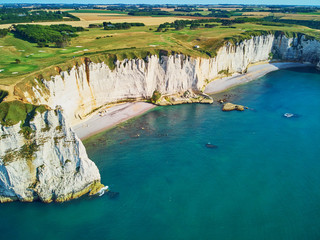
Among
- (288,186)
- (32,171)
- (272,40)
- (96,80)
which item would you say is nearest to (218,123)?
(288,186)

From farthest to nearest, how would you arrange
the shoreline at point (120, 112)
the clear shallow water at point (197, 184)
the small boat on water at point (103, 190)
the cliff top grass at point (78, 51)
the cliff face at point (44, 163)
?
the shoreline at point (120, 112) → the cliff top grass at point (78, 51) → the small boat on water at point (103, 190) → the cliff face at point (44, 163) → the clear shallow water at point (197, 184)

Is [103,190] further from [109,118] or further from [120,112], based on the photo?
[120,112]

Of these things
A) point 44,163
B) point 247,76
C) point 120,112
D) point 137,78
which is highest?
point 137,78

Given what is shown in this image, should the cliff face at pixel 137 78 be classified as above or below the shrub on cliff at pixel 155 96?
above

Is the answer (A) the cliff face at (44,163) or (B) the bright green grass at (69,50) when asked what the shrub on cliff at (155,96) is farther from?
(A) the cliff face at (44,163)

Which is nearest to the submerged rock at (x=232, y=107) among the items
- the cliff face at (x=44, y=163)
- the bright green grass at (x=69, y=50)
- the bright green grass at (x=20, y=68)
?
the bright green grass at (x=69, y=50)

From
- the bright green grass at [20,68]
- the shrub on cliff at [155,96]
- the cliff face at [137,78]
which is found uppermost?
the bright green grass at [20,68]

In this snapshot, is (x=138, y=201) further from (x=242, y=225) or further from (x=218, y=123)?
(x=218, y=123)

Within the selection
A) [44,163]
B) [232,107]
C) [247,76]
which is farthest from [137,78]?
[247,76]
